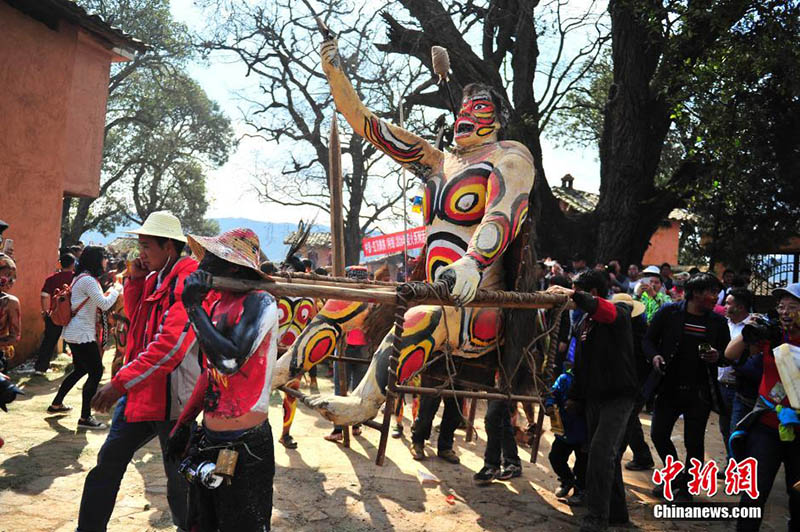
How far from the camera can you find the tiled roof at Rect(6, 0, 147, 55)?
27.0ft

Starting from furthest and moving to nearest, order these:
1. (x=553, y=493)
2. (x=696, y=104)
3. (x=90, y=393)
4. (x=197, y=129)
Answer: (x=197, y=129)
(x=696, y=104)
(x=90, y=393)
(x=553, y=493)

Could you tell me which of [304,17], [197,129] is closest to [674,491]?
[304,17]

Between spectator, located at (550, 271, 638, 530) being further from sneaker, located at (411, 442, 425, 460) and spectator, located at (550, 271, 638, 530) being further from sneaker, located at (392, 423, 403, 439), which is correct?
sneaker, located at (392, 423, 403, 439)

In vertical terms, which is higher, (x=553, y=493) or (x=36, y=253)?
(x=36, y=253)

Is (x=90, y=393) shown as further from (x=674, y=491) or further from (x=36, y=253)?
(x=674, y=491)

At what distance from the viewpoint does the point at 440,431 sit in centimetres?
558

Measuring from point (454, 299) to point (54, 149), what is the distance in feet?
27.2

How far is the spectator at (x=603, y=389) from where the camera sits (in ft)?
12.6

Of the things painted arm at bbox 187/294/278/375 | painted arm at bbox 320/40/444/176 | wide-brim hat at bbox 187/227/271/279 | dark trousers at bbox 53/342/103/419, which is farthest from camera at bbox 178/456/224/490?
dark trousers at bbox 53/342/103/419

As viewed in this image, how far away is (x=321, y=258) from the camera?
33.3 metres

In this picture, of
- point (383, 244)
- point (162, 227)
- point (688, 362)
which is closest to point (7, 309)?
point (162, 227)

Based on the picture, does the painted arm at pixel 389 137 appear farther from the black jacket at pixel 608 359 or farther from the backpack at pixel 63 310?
the backpack at pixel 63 310

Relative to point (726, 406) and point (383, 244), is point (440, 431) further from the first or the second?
point (383, 244)

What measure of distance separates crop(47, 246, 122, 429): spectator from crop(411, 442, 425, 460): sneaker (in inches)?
113
